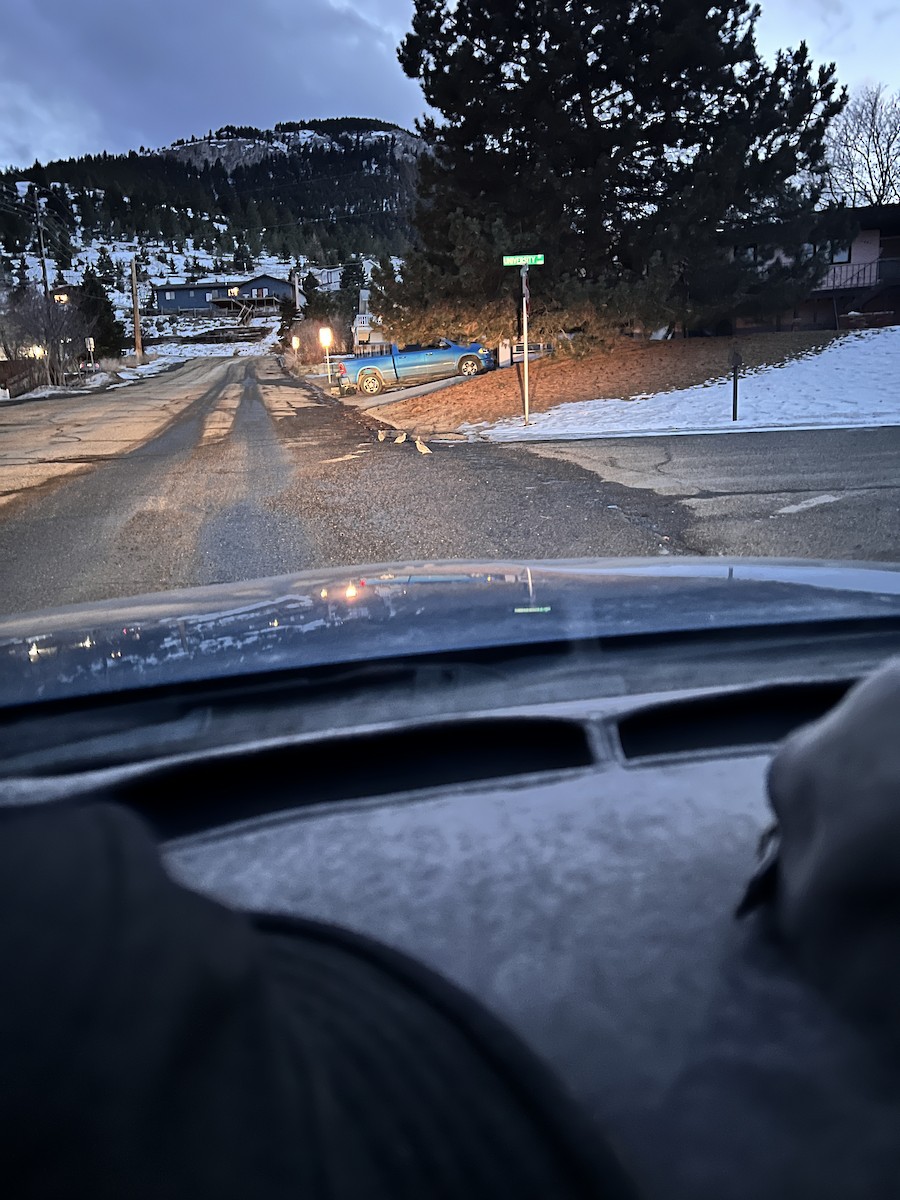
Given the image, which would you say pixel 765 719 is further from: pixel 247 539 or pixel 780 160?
pixel 780 160

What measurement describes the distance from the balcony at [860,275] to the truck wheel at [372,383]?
58.5 feet

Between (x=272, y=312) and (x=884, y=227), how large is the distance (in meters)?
140

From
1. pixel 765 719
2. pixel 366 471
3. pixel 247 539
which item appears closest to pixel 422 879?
pixel 765 719

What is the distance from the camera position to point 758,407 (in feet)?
59.0

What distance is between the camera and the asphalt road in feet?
22.8

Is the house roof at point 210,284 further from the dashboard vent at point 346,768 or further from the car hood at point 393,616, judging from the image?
the dashboard vent at point 346,768

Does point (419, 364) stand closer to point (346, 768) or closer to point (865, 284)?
point (865, 284)

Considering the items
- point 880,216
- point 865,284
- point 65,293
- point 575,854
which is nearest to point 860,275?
point 865,284

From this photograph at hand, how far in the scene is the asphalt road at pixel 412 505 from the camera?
22.8 ft

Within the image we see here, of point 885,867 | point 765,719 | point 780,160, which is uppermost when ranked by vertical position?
point 780,160

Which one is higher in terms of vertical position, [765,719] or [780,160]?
[780,160]

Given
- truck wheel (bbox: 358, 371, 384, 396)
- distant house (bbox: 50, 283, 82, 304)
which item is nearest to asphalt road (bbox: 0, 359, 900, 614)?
truck wheel (bbox: 358, 371, 384, 396)

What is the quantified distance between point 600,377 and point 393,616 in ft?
70.6

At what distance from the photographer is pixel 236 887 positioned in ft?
3.87
